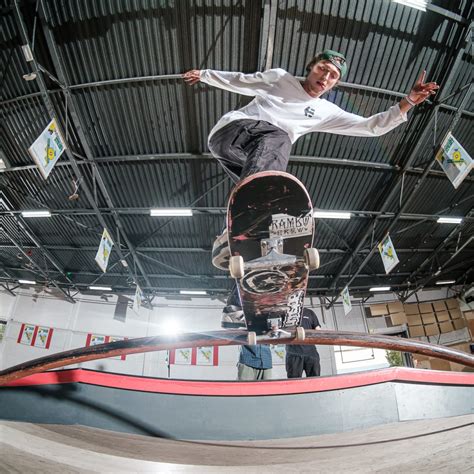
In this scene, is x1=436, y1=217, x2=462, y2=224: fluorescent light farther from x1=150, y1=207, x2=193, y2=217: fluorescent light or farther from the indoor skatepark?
x1=150, y1=207, x2=193, y2=217: fluorescent light

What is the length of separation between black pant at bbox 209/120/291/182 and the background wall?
12025 mm

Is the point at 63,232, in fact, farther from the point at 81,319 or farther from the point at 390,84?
the point at 390,84

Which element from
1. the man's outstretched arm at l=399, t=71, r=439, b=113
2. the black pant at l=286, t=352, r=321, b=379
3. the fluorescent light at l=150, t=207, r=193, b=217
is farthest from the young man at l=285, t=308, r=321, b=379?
the fluorescent light at l=150, t=207, r=193, b=217

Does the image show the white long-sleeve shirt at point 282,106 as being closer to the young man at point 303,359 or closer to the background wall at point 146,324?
the young man at point 303,359

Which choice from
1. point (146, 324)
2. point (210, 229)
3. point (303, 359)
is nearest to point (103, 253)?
point (210, 229)

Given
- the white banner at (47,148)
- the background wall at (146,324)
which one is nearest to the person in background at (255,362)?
the white banner at (47,148)

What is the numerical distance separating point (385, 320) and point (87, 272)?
14.5 metres

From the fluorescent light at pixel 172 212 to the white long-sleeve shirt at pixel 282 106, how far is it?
606 cm

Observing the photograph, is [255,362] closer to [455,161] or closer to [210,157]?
[210,157]

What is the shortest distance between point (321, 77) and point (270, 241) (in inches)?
54.2

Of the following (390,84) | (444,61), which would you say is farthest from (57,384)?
(444,61)

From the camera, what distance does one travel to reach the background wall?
41.7 ft

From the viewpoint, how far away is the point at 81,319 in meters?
13.6

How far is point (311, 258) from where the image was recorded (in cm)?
156
